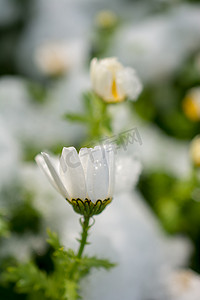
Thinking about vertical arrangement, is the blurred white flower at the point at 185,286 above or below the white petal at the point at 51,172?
below

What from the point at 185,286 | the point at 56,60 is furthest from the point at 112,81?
the point at 56,60

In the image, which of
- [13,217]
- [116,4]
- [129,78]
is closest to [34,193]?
[13,217]

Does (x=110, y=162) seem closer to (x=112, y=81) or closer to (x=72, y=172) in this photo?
(x=72, y=172)

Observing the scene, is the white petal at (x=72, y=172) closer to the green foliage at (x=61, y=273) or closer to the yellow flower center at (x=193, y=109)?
the green foliage at (x=61, y=273)

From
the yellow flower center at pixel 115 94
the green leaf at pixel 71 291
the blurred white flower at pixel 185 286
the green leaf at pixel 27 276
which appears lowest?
the blurred white flower at pixel 185 286

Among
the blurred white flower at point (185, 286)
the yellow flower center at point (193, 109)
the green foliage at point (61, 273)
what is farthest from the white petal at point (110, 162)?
the yellow flower center at point (193, 109)

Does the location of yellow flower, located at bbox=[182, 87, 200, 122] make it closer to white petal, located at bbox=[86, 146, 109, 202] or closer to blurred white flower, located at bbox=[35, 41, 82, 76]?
blurred white flower, located at bbox=[35, 41, 82, 76]
